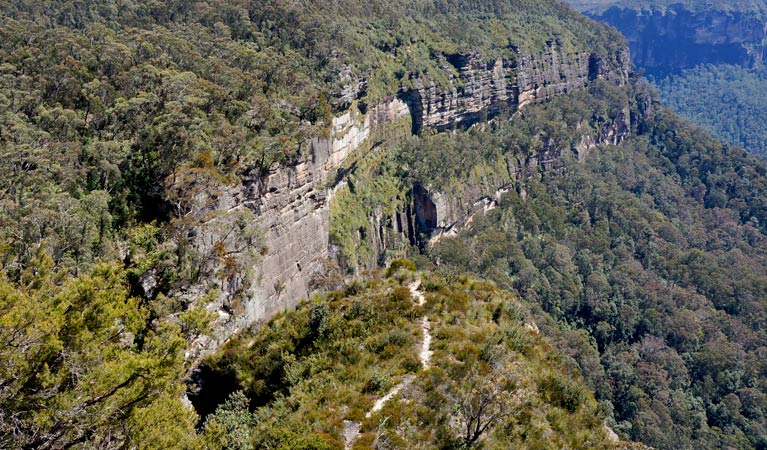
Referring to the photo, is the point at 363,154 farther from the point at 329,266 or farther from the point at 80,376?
the point at 80,376

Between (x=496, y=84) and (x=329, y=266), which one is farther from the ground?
(x=496, y=84)

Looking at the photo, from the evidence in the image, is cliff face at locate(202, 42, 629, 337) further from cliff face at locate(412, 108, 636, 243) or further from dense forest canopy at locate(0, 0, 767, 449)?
dense forest canopy at locate(0, 0, 767, 449)

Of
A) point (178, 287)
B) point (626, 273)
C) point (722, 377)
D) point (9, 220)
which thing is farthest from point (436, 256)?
point (9, 220)

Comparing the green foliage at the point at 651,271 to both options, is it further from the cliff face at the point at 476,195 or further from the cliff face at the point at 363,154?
the cliff face at the point at 363,154

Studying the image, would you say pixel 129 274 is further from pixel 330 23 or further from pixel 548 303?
pixel 548 303

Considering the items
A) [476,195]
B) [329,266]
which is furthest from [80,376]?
[476,195]

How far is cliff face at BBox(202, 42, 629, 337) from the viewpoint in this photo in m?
33.2

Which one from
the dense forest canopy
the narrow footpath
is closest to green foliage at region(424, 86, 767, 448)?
the dense forest canopy

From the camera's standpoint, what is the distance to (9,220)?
69.1ft

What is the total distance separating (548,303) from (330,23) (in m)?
41.3

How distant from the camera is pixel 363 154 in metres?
59.1

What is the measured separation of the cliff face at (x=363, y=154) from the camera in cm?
3316

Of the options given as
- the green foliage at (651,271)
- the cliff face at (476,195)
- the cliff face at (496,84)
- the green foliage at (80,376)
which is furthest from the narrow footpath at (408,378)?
the cliff face at (496,84)

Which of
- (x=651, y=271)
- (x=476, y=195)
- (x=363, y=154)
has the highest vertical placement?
(x=363, y=154)
